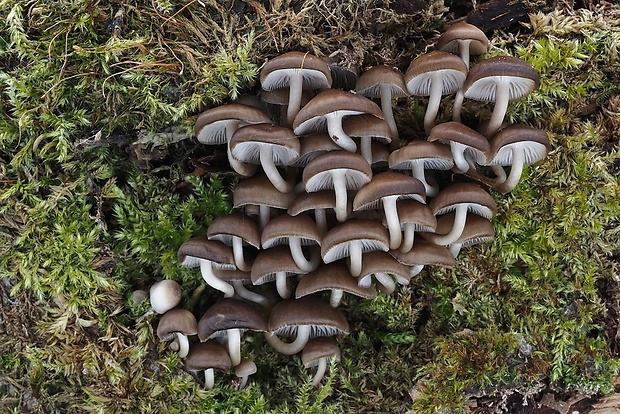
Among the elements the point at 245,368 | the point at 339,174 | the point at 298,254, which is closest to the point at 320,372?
the point at 245,368

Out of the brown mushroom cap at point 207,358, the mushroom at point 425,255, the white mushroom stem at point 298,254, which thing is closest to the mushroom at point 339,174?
the white mushroom stem at point 298,254

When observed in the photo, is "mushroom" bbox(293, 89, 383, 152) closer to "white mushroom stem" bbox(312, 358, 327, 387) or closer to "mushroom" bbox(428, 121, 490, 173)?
"mushroom" bbox(428, 121, 490, 173)

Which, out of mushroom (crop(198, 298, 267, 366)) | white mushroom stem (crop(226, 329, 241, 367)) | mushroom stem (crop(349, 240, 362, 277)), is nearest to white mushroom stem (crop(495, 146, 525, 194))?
mushroom stem (crop(349, 240, 362, 277))

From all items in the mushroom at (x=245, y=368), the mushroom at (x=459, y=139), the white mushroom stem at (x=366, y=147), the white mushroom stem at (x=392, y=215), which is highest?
the mushroom at (x=459, y=139)

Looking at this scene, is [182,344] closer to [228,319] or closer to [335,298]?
[228,319]

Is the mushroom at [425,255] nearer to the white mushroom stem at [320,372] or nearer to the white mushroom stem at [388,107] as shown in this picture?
the white mushroom stem at [388,107]

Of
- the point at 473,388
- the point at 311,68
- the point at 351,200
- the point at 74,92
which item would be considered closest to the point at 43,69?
the point at 74,92
